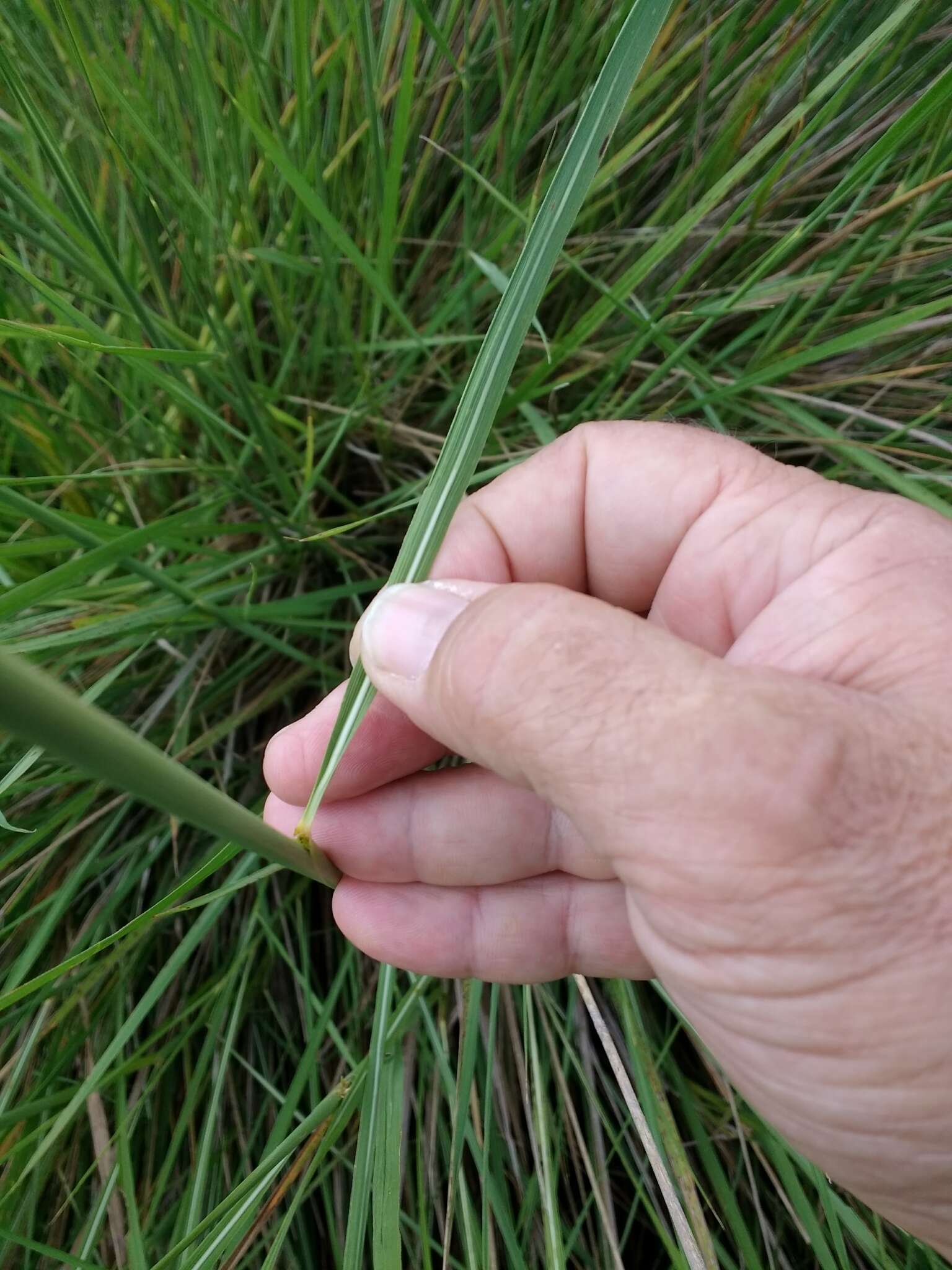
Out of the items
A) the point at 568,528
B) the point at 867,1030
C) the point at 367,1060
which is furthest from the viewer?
the point at 568,528

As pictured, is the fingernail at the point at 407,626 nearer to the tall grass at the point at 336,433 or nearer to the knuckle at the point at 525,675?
the knuckle at the point at 525,675

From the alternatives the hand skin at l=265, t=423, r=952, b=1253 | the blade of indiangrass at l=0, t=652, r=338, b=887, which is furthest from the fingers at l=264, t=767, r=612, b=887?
the blade of indiangrass at l=0, t=652, r=338, b=887

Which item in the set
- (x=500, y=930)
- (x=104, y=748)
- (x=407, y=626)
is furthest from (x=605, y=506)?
(x=104, y=748)

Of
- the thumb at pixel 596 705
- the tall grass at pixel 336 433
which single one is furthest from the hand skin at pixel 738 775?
the tall grass at pixel 336 433

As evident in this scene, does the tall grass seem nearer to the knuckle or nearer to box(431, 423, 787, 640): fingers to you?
box(431, 423, 787, 640): fingers

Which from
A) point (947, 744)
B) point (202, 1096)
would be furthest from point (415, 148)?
point (202, 1096)

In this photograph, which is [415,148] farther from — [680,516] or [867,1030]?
[867,1030]
